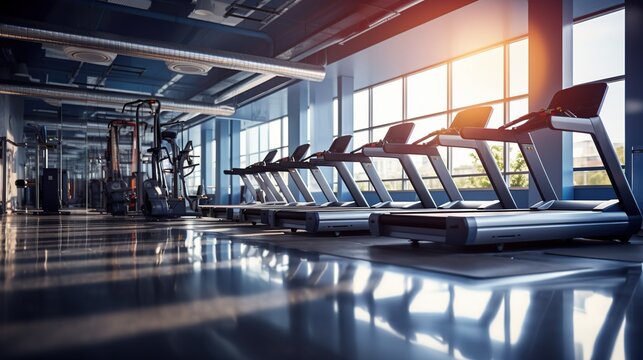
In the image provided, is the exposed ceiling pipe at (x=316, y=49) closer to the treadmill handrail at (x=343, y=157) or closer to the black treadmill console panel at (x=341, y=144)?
the black treadmill console panel at (x=341, y=144)

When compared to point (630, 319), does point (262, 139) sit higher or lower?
higher

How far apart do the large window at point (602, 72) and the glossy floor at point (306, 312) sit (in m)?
5.34

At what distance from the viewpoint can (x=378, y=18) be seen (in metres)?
7.95

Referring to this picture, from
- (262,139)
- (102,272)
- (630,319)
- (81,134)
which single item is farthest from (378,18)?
(81,134)

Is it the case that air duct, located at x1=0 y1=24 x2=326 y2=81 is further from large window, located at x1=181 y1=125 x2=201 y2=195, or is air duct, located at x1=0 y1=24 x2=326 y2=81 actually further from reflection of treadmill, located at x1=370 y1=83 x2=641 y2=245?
large window, located at x1=181 y1=125 x2=201 y2=195

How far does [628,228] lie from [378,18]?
198 inches

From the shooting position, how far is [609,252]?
12.8ft

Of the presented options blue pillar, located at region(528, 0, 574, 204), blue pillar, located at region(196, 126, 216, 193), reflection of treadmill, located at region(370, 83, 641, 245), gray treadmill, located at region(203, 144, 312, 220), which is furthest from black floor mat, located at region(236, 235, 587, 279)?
blue pillar, located at region(196, 126, 216, 193)

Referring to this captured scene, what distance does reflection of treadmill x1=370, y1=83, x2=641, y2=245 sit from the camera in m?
3.86

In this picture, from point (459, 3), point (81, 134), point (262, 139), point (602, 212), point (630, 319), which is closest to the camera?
point (630, 319)

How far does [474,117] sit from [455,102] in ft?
17.3

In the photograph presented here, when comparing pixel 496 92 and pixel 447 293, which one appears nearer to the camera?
pixel 447 293

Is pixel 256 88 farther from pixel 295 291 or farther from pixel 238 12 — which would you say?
pixel 295 291

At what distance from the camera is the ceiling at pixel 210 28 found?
820 cm
